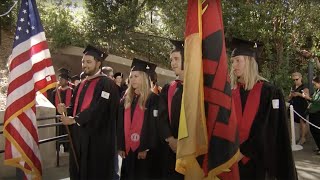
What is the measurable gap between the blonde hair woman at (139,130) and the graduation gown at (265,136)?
1.30 meters

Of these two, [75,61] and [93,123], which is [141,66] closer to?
[93,123]

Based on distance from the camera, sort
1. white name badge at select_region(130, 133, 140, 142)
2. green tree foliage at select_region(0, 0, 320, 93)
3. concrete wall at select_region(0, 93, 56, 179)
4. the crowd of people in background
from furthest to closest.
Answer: green tree foliage at select_region(0, 0, 320, 93), the crowd of people in background, concrete wall at select_region(0, 93, 56, 179), white name badge at select_region(130, 133, 140, 142)

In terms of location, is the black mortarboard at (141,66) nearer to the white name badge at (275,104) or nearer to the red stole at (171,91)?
the red stole at (171,91)

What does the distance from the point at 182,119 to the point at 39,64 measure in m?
2.28

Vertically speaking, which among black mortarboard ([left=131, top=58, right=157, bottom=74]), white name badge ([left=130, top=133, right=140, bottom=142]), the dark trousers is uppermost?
black mortarboard ([left=131, top=58, right=157, bottom=74])

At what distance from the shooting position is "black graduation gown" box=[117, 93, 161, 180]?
5.19 m

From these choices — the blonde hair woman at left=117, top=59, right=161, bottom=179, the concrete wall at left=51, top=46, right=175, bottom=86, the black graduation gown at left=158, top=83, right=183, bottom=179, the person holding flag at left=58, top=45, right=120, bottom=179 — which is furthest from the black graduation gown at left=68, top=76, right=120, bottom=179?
the concrete wall at left=51, top=46, right=175, bottom=86

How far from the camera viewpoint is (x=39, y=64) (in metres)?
5.15

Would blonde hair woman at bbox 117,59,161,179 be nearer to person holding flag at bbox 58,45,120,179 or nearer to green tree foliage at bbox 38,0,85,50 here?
person holding flag at bbox 58,45,120,179

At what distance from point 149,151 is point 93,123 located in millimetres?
950

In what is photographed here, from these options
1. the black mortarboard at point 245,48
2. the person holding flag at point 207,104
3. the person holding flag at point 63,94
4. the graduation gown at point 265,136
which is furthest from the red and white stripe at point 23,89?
the person holding flag at point 63,94

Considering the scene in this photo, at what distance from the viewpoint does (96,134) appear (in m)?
5.74

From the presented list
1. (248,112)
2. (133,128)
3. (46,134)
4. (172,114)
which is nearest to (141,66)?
(133,128)

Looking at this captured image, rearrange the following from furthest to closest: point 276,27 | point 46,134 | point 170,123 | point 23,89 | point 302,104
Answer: point 276,27 < point 302,104 < point 46,134 < point 23,89 < point 170,123
